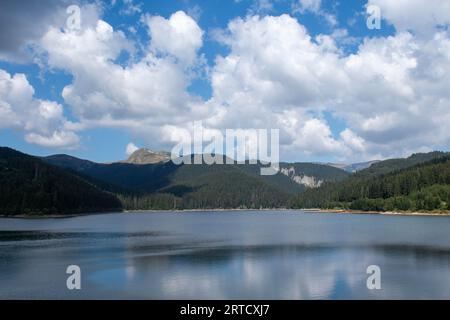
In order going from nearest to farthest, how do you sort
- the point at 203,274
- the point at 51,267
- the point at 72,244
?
the point at 203,274 < the point at 51,267 < the point at 72,244

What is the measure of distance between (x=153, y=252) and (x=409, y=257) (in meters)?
38.7

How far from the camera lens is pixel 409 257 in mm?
66625

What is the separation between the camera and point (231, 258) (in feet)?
222
